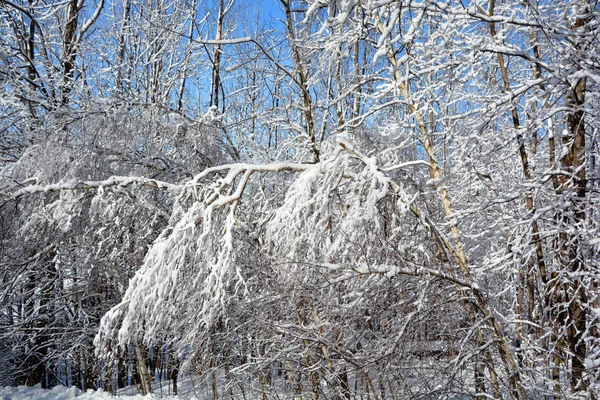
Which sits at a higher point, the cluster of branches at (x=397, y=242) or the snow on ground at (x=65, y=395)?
the cluster of branches at (x=397, y=242)

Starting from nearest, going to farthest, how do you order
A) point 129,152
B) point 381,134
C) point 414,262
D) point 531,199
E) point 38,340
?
point 414,262
point 531,199
point 381,134
point 129,152
point 38,340

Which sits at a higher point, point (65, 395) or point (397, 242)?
point (397, 242)

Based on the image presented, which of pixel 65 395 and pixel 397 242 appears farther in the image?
pixel 65 395

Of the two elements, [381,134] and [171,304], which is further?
[381,134]

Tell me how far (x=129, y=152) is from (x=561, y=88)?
15.8 feet

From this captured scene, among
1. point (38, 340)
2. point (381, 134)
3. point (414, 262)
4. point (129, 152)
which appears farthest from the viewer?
point (38, 340)

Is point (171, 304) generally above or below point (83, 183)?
below

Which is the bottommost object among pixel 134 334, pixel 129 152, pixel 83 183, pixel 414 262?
pixel 134 334

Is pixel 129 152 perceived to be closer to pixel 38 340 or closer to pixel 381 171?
pixel 381 171

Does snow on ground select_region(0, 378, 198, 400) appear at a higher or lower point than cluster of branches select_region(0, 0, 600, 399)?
lower

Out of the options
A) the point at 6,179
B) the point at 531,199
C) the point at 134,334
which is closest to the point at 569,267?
the point at 531,199

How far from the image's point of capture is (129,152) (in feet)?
21.2

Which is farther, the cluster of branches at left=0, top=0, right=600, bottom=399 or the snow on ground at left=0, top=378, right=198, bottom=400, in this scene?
the snow on ground at left=0, top=378, right=198, bottom=400

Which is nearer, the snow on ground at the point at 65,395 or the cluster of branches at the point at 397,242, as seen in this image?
the cluster of branches at the point at 397,242
